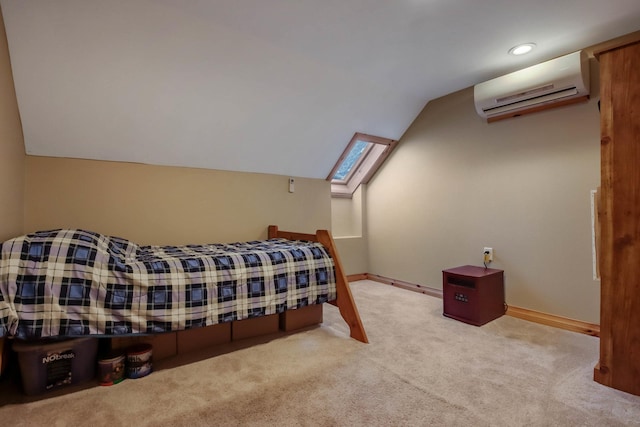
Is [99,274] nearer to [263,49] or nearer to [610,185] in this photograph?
[263,49]

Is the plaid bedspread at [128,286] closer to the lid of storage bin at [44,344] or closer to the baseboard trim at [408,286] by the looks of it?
the lid of storage bin at [44,344]

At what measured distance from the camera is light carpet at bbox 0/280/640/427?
1327 mm

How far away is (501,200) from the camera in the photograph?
2.75 meters

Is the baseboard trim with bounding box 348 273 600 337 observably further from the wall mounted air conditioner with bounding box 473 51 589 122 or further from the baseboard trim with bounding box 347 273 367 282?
the wall mounted air conditioner with bounding box 473 51 589 122

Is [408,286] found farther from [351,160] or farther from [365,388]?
[365,388]

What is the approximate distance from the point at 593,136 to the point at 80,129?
12.1 feet

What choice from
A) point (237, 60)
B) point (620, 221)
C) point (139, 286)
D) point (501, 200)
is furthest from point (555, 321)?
point (237, 60)

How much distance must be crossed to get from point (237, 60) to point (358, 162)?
6.91 feet

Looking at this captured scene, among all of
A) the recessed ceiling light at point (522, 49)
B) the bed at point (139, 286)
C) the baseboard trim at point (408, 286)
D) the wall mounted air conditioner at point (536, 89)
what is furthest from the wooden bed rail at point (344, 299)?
the recessed ceiling light at point (522, 49)

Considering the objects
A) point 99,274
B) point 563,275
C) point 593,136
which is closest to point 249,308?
point 99,274

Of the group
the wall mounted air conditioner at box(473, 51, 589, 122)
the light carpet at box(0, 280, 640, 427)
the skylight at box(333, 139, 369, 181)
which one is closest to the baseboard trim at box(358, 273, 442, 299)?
the light carpet at box(0, 280, 640, 427)

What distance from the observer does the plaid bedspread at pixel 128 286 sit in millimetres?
1396

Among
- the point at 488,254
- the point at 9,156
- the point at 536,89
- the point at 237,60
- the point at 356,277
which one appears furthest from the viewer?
the point at 356,277

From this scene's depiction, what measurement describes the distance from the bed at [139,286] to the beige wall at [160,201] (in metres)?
0.45
